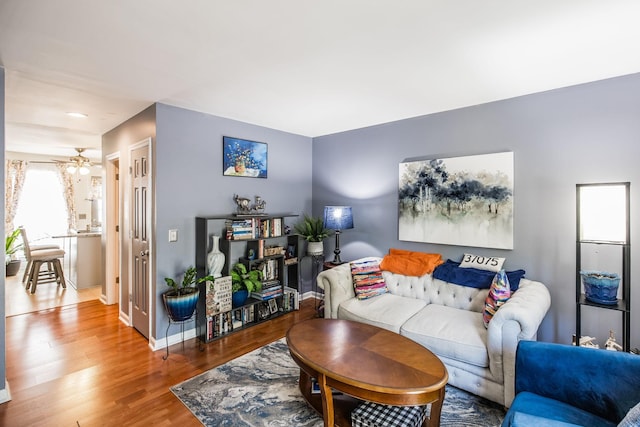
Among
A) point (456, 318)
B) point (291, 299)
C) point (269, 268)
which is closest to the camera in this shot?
point (456, 318)

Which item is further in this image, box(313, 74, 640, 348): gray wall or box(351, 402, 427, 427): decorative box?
box(313, 74, 640, 348): gray wall

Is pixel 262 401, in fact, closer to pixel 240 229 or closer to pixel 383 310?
pixel 383 310

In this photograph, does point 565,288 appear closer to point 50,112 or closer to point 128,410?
point 128,410

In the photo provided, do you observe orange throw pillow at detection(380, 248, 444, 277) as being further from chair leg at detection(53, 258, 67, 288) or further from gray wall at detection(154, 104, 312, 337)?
chair leg at detection(53, 258, 67, 288)

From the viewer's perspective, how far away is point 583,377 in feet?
4.96

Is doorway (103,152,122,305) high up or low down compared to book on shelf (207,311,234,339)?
up

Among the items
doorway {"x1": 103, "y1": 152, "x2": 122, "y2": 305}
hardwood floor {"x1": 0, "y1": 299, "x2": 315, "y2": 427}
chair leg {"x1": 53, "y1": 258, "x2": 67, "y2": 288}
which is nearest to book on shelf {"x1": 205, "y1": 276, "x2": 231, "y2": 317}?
hardwood floor {"x1": 0, "y1": 299, "x2": 315, "y2": 427}

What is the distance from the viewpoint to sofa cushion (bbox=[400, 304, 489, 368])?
7.12ft

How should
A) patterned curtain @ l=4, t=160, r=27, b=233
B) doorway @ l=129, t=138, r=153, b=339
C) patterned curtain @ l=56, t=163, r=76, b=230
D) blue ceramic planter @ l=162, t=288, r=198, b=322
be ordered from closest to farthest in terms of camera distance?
1. blue ceramic planter @ l=162, t=288, r=198, b=322
2. doorway @ l=129, t=138, r=153, b=339
3. patterned curtain @ l=4, t=160, r=27, b=233
4. patterned curtain @ l=56, t=163, r=76, b=230

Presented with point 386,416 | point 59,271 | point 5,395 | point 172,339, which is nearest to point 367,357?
point 386,416

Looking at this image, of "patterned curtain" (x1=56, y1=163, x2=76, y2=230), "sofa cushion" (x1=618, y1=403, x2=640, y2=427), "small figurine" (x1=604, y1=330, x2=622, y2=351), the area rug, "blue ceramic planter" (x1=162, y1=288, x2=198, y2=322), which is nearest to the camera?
"sofa cushion" (x1=618, y1=403, x2=640, y2=427)

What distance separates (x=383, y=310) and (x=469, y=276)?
897 millimetres

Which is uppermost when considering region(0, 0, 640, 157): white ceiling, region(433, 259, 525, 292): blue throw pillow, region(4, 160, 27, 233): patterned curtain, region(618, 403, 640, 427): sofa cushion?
region(0, 0, 640, 157): white ceiling

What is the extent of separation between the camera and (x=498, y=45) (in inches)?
76.3
